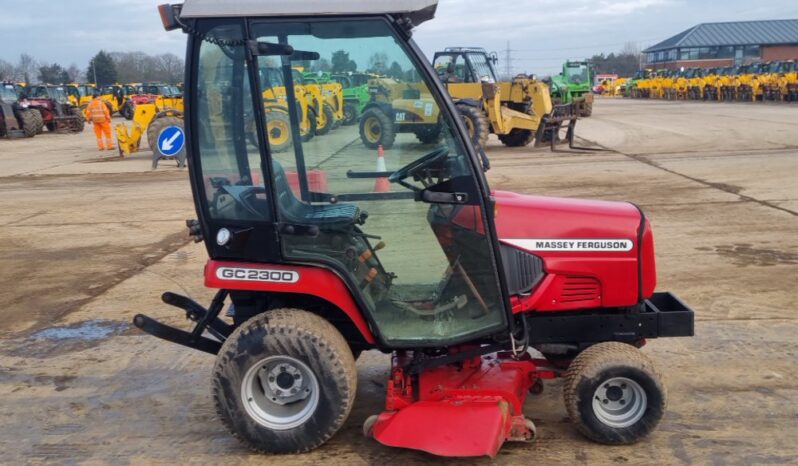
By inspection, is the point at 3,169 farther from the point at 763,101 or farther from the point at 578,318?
the point at 763,101

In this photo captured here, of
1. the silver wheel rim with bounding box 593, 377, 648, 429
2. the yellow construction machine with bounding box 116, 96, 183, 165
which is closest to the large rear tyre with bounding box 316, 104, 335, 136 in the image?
the silver wheel rim with bounding box 593, 377, 648, 429

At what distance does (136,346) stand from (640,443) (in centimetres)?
375

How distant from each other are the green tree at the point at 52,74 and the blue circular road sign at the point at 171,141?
72305 millimetres

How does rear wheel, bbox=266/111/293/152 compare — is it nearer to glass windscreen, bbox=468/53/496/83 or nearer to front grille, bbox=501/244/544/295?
front grille, bbox=501/244/544/295

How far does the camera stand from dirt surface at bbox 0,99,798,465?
3973 millimetres

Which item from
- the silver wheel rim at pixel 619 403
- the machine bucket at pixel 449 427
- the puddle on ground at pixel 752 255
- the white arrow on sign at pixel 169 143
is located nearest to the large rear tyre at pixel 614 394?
the silver wheel rim at pixel 619 403

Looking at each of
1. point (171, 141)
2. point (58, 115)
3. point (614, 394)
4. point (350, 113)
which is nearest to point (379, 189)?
point (350, 113)

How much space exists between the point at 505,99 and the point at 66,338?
15416mm

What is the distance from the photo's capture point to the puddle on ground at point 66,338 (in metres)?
5.75

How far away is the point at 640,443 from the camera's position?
386cm

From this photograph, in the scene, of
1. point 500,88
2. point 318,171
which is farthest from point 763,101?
point 318,171

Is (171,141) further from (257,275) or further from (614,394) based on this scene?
(614,394)

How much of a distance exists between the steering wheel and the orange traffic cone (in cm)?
3

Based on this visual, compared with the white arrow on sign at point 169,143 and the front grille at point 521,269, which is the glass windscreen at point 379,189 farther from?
the white arrow on sign at point 169,143
